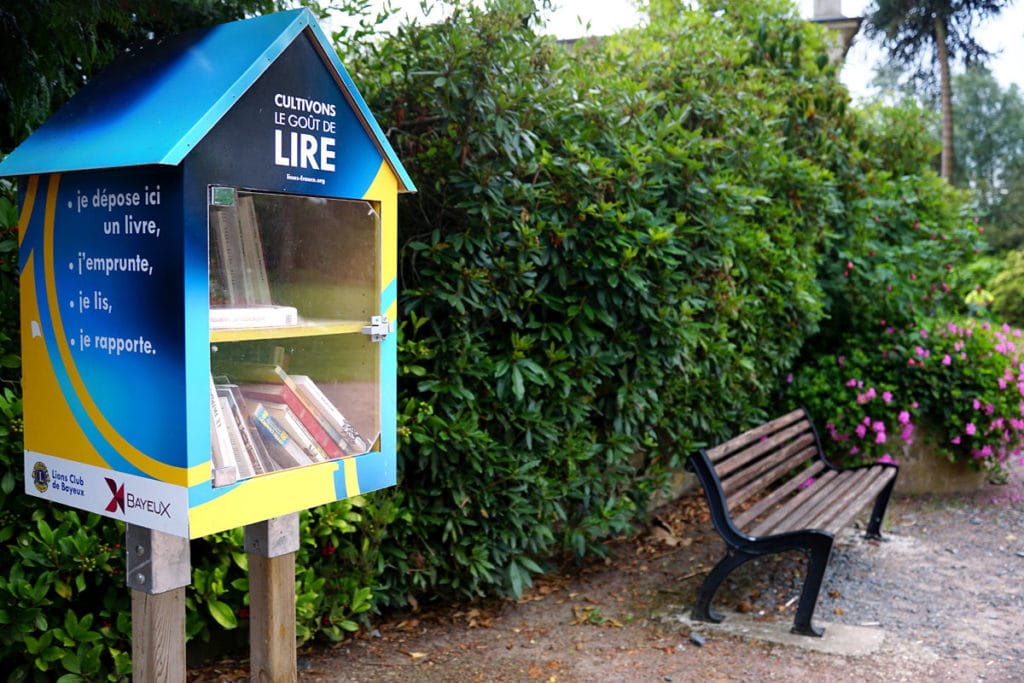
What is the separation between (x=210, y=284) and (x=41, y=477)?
0.74 m

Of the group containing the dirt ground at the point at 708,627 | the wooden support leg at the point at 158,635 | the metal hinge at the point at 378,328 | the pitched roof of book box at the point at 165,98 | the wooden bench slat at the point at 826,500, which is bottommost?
the dirt ground at the point at 708,627

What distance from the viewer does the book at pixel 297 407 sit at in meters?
2.35

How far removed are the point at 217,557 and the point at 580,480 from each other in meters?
1.78

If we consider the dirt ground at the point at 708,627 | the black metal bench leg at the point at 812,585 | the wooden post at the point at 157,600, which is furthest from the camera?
the black metal bench leg at the point at 812,585

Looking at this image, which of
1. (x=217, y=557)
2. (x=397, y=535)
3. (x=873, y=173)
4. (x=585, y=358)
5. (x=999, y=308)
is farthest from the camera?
(x=999, y=308)

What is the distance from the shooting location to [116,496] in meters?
2.14

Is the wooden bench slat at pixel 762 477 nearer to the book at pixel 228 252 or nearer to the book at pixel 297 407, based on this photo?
the book at pixel 297 407

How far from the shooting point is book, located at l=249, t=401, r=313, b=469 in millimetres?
2320

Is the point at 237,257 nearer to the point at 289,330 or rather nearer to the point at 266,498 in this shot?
the point at 289,330

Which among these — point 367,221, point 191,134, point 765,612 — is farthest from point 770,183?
point 191,134

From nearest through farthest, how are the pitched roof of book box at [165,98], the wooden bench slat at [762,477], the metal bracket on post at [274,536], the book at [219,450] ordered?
1. the pitched roof of book box at [165,98]
2. the book at [219,450]
3. the metal bracket on post at [274,536]
4. the wooden bench slat at [762,477]

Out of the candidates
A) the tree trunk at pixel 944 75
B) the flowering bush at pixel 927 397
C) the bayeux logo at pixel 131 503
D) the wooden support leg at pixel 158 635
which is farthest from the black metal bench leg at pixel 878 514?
the tree trunk at pixel 944 75

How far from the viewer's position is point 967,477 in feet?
21.6

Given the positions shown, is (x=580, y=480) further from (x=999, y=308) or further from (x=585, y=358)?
(x=999, y=308)
